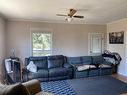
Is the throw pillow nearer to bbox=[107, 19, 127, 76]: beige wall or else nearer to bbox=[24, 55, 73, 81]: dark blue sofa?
bbox=[24, 55, 73, 81]: dark blue sofa

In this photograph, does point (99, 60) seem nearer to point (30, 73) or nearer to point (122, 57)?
point (122, 57)

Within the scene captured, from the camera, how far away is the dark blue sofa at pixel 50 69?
4.79m

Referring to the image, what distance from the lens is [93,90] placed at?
395 cm

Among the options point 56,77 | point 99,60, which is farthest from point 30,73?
point 99,60

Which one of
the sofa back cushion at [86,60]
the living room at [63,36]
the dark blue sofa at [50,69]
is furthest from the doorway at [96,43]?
the dark blue sofa at [50,69]

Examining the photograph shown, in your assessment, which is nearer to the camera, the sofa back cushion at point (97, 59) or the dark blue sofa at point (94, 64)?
the dark blue sofa at point (94, 64)

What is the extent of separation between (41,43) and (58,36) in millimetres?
840

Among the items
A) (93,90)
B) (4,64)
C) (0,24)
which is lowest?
(93,90)

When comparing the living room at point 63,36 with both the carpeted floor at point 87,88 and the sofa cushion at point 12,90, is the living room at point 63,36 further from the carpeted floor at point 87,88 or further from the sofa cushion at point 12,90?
the sofa cushion at point 12,90

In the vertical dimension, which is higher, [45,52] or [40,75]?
[45,52]

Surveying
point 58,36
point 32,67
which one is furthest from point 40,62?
point 58,36

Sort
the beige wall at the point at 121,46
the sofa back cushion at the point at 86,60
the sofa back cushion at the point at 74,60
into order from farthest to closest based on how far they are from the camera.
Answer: the sofa back cushion at the point at 86,60, the sofa back cushion at the point at 74,60, the beige wall at the point at 121,46

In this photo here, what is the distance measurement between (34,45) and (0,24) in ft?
5.45

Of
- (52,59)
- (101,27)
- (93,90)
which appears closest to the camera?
(93,90)
